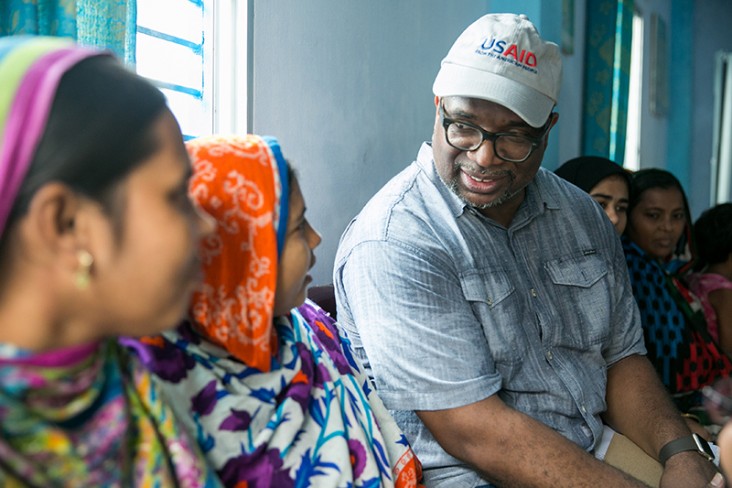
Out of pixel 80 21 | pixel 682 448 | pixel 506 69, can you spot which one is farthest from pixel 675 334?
pixel 80 21

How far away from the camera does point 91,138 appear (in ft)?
2.44

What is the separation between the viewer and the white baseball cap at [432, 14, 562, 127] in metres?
1.84

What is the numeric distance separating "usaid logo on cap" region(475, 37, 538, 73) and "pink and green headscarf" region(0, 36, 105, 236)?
131cm

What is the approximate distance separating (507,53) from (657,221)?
64.9 inches

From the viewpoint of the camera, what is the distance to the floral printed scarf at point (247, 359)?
106 cm

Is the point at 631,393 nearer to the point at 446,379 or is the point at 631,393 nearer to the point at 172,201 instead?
the point at 446,379

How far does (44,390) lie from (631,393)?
5.17 ft

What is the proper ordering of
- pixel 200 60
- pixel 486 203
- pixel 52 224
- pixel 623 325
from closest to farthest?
pixel 52 224 → pixel 486 203 → pixel 623 325 → pixel 200 60

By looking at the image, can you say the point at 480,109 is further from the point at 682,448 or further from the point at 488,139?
the point at 682,448

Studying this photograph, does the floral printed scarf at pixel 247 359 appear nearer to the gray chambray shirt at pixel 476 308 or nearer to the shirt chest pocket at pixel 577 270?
the gray chambray shirt at pixel 476 308

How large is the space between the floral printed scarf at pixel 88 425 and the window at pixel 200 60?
147 cm

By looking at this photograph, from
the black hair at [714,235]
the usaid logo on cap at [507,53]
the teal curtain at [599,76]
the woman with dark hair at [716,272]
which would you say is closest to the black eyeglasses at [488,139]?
the usaid logo on cap at [507,53]

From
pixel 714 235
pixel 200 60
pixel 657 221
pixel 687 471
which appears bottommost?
pixel 687 471

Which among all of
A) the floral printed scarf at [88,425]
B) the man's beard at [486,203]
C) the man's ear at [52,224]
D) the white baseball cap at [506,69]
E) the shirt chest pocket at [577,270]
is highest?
the white baseball cap at [506,69]
